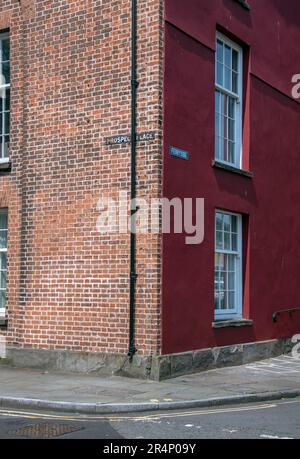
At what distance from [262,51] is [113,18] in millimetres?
4614

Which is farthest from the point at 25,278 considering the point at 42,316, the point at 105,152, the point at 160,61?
the point at 160,61

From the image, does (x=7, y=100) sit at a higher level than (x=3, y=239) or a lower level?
higher

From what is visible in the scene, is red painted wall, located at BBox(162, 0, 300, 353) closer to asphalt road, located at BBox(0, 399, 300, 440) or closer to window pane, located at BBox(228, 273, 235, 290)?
window pane, located at BBox(228, 273, 235, 290)

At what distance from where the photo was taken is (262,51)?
51.4ft

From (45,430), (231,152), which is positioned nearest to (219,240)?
(231,152)

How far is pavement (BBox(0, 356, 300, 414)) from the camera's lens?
938cm

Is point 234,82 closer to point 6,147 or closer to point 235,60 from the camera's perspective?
point 235,60

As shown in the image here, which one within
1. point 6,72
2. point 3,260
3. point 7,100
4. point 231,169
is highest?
point 6,72

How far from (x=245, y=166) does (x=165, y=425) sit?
782 cm

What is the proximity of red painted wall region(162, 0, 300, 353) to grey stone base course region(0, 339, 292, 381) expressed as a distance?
22 cm

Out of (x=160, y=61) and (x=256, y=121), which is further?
(x=256, y=121)

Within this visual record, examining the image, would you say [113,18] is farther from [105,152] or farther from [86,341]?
[86,341]

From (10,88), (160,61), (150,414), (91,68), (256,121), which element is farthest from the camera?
(256,121)

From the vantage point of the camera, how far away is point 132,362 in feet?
38.3
